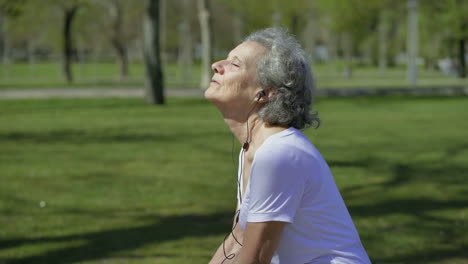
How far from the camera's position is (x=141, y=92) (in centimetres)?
2819

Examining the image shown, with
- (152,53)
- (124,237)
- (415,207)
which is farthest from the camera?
(152,53)

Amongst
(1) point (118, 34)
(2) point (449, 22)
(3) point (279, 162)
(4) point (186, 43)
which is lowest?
(4) point (186, 43)

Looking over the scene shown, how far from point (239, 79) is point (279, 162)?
17.8 inches

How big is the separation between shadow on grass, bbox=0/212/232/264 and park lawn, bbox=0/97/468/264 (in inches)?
0.4

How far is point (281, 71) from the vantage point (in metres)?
2.69

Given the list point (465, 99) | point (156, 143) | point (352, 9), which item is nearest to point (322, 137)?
point (156, 143)

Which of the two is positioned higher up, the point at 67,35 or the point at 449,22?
the point at 67,35

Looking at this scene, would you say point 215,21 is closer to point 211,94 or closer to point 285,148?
point 211,94

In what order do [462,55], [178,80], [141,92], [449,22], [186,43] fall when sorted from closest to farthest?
[141,92] → [449,22] → [462,55] → [178,80] → [186,43]

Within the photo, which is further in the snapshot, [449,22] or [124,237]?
[449,22]

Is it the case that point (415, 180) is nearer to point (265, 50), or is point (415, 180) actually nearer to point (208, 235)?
point (208, 235)

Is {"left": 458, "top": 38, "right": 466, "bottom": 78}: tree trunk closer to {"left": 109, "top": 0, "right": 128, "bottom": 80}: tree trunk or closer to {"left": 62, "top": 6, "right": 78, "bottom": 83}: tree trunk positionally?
{"left": 109, "top": 0, "right": 128, "bottom": 80}: tree trunk

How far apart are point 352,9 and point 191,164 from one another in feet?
129

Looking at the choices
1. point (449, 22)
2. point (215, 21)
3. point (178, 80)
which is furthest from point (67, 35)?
point (215, 21)
